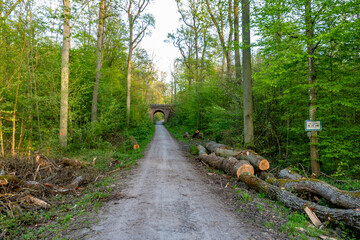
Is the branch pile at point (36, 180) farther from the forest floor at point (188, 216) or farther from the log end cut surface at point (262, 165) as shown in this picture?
the log end cut surface at point (262, 165)

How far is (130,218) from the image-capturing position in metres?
3.96

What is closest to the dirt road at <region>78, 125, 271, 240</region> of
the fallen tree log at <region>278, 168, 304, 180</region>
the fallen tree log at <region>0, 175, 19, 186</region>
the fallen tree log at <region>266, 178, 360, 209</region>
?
the fallen tree log at <region>266, 178, 360, 209</region>

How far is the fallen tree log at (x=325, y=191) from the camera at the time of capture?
420 cm

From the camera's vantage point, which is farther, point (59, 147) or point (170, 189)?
point (59, 147)

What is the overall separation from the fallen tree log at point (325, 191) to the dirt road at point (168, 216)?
210 centimetres

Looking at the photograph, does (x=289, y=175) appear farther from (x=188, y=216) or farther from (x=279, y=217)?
(x=188, y=216)

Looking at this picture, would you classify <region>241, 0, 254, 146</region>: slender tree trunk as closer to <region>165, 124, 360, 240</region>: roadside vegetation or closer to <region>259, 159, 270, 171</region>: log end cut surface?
<region>259, 159, 270, 171</region>: log end cut surface

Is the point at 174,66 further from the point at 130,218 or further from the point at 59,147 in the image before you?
the point at 130,218

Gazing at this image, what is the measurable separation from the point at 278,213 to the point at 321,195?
1366 mm

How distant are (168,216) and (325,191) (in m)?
3.87

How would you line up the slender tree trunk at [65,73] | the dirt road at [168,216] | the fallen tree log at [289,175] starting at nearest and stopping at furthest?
the dirt road at [168,216]
the fallen tree log at [289,175]
the slender tree trunk at [65,73]

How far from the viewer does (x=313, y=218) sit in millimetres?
4133

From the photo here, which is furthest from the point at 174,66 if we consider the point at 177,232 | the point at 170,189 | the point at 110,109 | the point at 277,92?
the point at 177,232

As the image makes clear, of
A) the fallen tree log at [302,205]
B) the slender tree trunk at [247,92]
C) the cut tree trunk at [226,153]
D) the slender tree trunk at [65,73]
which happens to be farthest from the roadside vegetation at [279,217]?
the slender tree trunk at [65,73]
